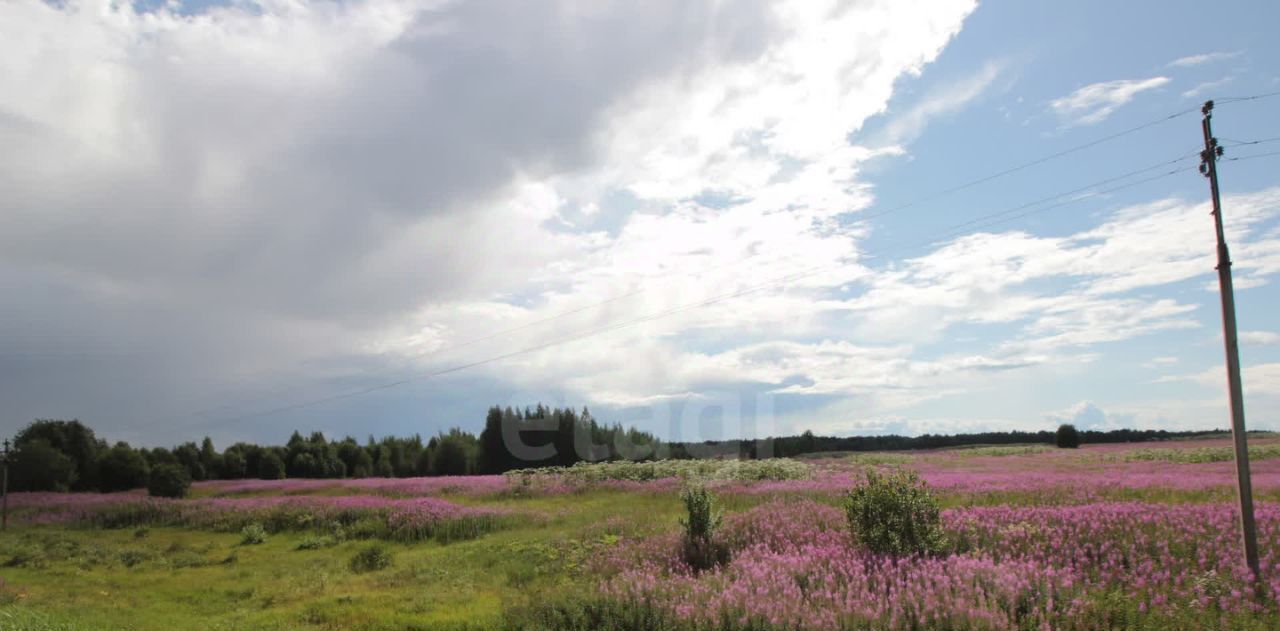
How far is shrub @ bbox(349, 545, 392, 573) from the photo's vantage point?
56.3 feet

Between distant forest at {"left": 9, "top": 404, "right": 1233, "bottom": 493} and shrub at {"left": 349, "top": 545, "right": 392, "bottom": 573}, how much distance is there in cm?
2805

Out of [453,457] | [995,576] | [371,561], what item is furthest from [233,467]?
[995,576]

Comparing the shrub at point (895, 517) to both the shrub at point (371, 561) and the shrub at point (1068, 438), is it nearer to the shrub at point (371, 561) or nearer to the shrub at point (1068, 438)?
the shrub at point (371, 561)

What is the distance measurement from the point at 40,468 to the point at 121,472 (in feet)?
13.2

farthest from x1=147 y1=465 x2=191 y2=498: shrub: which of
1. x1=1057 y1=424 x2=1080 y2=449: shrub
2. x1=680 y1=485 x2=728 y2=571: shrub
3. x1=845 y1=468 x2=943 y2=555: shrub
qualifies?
x1=1057 y1=424 x2=1080 y2=449: shrub

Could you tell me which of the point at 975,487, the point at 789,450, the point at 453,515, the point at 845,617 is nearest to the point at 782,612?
the point at 845,617

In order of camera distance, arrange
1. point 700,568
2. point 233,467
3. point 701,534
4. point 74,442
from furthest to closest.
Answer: point 233,467, point 74,442, point 701,534, point 700,568

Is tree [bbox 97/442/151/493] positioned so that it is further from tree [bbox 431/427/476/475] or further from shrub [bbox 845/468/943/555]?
shrub [bbox 845/468/943/555]

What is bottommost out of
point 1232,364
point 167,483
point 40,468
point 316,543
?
point 316,543

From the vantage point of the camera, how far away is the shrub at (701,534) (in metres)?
13.4

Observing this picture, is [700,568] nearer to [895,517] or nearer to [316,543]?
[895,517]

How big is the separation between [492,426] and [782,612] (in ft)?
178

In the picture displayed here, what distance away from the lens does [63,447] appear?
152 feet

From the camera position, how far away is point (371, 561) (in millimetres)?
17531
